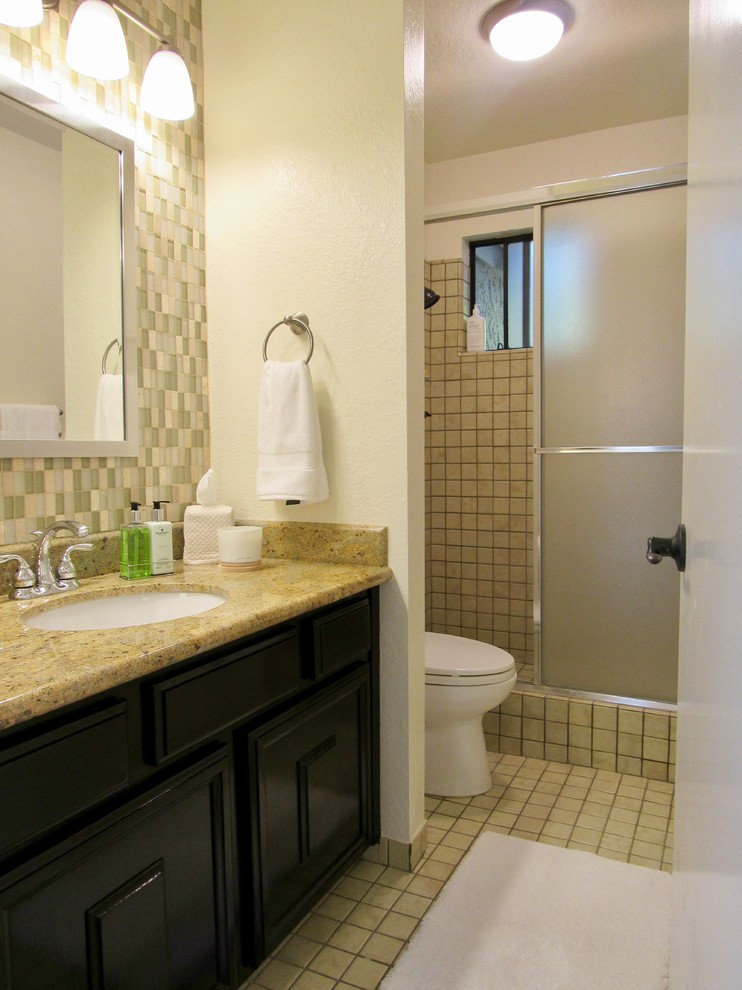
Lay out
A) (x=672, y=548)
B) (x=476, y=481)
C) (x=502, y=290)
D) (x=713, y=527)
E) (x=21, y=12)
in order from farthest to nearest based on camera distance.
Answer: (x=502, y=290)
(x=476, y=481)
(x=21, y=12)
(x=672, y=548)
(x=713, y=527)

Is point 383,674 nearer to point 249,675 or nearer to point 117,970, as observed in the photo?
point 249,675

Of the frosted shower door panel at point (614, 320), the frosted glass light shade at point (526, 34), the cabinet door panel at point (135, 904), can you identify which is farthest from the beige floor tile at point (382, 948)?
the frosted glass light shade at point (526, 34)

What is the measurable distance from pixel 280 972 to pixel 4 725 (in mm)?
997

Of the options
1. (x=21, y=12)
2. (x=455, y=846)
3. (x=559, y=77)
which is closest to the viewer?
(x=21, y=12)

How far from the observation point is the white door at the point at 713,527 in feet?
1.87

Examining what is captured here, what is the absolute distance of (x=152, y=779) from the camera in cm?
111

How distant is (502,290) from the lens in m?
3.36

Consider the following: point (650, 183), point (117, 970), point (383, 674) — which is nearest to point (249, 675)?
point (117, 970)

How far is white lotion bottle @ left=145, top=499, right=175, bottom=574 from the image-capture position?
64.5 inches

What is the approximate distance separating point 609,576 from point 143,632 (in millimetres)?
1810

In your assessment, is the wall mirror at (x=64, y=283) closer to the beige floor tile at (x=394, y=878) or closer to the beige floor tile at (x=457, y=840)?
the beige floor tile at (x=394, y=878)

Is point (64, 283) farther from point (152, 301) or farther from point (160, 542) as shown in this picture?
point (160, 542)

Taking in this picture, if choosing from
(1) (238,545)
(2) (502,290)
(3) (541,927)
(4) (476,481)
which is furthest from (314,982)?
(2) (502,290)

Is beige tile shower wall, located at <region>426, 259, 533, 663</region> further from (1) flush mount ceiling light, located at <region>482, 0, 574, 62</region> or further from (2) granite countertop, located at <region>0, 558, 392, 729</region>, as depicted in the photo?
(2) granite countertop, located at <region>0, 558, 392, 729</region>
